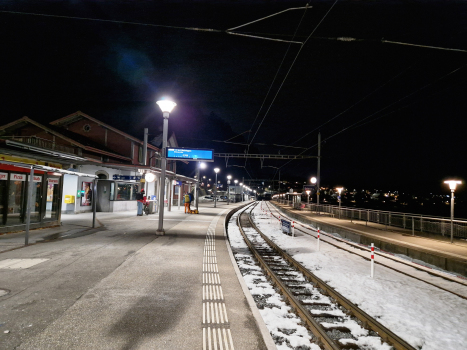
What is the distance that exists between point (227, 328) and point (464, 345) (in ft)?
12.2

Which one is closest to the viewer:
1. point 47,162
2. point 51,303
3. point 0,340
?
point 0,340

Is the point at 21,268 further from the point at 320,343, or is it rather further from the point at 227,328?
the point at 320,343

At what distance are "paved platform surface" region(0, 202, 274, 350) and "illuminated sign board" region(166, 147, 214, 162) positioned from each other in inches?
236

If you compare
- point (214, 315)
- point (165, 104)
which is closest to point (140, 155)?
point (165, 104)

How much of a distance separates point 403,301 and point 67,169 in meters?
20.3

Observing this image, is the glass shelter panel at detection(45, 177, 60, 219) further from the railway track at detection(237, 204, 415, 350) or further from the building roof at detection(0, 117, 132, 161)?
the railway track at detection(237, 204, 415, 350)

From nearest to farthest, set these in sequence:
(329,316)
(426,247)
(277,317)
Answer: (277,317) < (329,316) < (426,247)

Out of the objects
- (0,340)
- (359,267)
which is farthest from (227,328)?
(359,267)

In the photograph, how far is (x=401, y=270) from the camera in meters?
8.62

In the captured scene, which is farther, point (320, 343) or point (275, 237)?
point (275, 237)

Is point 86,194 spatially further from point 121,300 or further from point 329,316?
point 329,316

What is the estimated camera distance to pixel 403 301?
19.6 ft

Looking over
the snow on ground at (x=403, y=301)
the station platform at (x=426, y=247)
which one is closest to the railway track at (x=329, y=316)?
the snow on ground at (x=403, y=301)

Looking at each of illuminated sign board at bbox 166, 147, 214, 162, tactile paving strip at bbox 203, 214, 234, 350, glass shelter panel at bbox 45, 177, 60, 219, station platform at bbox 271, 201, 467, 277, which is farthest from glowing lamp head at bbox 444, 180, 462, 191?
glass shelter panel at bbox 45, 177, 60, 219
